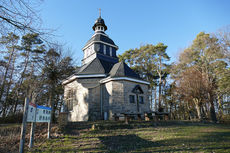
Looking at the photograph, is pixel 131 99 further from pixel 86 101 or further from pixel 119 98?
pixel 86 101

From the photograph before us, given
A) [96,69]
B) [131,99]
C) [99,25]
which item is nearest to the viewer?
[131,99]

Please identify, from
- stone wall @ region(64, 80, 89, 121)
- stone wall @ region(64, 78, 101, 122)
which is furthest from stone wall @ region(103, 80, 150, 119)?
stone wall @ region(64, 80, 89, 121)

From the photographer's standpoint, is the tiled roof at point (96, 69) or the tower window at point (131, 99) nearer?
the tower window at point (131, 99)

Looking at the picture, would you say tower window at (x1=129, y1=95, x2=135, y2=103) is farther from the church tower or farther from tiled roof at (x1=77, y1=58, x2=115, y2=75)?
the church tower

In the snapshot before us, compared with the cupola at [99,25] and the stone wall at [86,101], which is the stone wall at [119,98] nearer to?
the stone wall at [86,101]

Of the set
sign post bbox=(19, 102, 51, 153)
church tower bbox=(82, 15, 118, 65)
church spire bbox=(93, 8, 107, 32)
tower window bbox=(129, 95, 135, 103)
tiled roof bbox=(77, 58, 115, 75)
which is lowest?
sign post bbox=(19, 102, 51, 153)

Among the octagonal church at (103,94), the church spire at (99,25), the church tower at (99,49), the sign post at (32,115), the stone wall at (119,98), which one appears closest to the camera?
A: the sign post at (32,115)

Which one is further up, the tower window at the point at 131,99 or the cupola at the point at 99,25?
the cupola at the point at 99,25

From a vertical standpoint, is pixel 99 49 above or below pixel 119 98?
above

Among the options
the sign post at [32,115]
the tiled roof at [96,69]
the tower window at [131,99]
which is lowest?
the sign post at [32,115]

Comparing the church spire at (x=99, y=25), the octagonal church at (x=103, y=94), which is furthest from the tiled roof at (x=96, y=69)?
the church spire at (x=99, y=25)

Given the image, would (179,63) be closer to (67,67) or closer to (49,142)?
(67,67)

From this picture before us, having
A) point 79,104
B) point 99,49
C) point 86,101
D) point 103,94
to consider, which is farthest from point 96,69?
point 99,49

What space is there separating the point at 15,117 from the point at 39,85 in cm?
400
